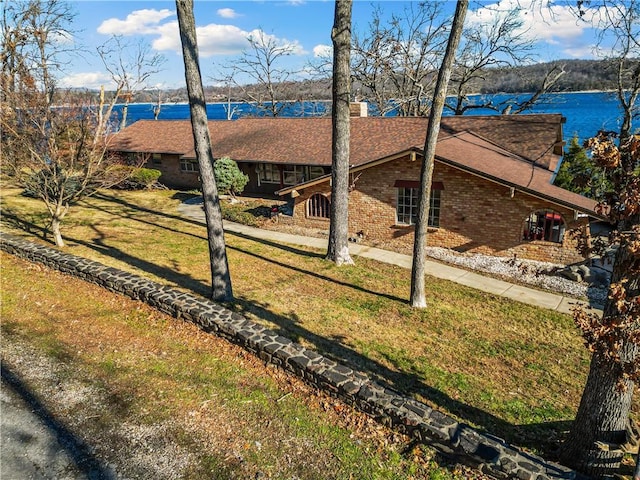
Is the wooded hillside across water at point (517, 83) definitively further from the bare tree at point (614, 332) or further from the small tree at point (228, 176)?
the bare tree at point (614, 332)

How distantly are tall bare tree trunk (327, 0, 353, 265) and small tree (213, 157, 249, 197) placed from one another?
37.1 ft

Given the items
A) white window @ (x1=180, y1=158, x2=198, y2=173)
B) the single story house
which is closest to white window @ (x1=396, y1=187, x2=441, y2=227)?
the single story house

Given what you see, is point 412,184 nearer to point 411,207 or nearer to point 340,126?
point 411,207

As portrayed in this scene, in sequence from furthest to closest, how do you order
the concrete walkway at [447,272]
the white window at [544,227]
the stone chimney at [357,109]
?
the stone chimney at [357,109] < the white window at [544,227] < the concrete walkway at [447,272]

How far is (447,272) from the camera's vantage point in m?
15.2

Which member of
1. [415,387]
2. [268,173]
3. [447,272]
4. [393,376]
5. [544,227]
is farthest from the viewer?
[268,173]

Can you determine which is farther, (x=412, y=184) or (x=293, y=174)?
(x=293, y=174)

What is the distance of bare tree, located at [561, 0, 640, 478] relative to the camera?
181 inches

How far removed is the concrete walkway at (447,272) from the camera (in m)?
13.0

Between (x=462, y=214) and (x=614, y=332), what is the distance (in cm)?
1237

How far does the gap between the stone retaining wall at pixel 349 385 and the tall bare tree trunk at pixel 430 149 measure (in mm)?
5092

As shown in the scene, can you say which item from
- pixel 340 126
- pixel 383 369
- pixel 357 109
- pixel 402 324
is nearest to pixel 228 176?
pixel 357 109

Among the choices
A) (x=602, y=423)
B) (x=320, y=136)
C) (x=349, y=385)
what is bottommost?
(x=349, y=385)

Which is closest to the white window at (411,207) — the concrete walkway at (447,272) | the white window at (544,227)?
the concrete walkway at (447,272)
